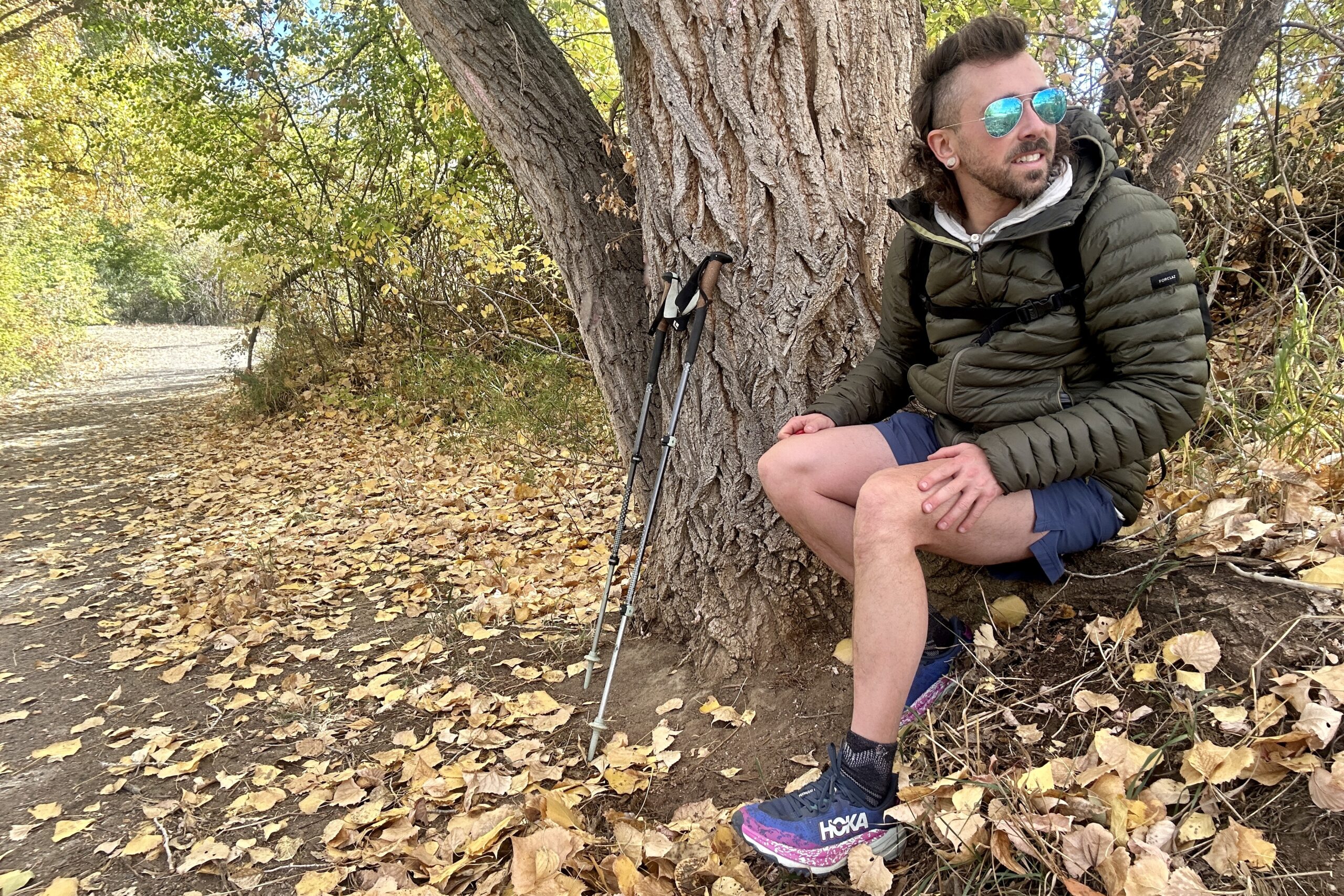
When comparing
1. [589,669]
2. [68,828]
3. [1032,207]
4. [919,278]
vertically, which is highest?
[1032,207]

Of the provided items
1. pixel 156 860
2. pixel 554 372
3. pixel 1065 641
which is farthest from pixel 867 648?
pixel 554 372

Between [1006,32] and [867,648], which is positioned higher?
[1006,32]

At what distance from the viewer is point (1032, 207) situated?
195cm

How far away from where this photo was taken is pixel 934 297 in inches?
85.0

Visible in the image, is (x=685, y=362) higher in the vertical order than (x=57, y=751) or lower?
higher

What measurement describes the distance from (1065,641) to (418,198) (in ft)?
25.2

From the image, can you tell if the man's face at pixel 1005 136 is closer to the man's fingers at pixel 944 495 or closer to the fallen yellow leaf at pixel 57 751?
the man's fingers at pixel 944 495

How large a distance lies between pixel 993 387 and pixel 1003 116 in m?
0.65

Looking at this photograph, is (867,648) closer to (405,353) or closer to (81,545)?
(81,545)

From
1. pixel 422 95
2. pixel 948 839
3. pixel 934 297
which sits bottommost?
pixel 948 839

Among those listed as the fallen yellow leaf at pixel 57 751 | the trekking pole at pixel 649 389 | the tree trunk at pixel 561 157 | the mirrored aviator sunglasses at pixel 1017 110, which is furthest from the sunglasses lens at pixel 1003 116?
the fallen yellow leaf at pixel 57 751

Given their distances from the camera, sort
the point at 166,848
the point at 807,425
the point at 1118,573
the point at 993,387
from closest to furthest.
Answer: the point at 993,387 < the point at 1118,573 < the point at 807,425 < the point at 166,848

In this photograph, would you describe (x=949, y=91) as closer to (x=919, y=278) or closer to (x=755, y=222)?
(x=919, y=278)

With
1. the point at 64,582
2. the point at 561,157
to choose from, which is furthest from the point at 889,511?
the point at 64,582
